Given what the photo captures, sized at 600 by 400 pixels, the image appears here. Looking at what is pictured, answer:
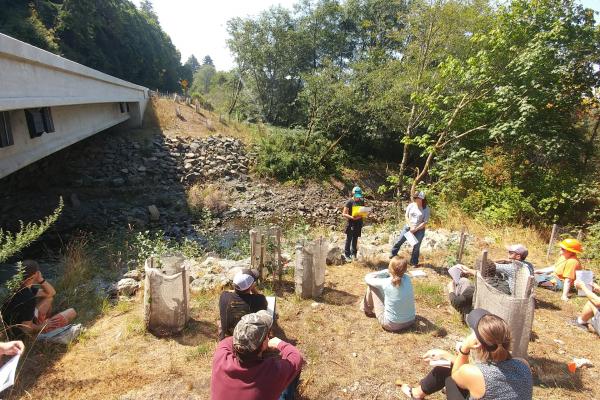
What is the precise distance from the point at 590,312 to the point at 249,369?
16.3 feet

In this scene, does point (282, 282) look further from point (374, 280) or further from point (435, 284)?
point (435, 284)

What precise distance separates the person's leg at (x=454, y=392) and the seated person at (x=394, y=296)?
60.2 inches

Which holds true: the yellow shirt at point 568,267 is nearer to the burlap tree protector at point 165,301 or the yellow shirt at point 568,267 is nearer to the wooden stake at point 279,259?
the wooden stake at point 279,259

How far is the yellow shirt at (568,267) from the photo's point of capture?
543 cm

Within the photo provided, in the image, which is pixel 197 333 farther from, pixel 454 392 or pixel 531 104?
pixel 531 104

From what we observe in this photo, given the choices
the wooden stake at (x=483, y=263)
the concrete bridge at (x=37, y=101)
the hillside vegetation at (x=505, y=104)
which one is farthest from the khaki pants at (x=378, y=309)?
the hillside vegetation at (x=505, y=104)

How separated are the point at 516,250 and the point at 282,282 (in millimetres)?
3493

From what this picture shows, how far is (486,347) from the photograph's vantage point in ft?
8.48

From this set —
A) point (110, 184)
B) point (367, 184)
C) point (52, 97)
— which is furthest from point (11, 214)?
point (367, 184)

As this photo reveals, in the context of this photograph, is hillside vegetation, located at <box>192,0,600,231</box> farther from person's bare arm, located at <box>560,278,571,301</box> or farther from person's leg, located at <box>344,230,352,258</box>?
person's leg, located at <box>344,230,352,258</box>

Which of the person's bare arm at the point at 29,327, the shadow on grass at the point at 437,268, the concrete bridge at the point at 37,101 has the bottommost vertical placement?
the shadow on grass at the point at 437,268

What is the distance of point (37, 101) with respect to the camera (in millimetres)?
7273

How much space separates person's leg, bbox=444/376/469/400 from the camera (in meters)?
2.77

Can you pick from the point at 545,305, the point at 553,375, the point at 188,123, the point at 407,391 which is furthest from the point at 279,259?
the point at 188,123
